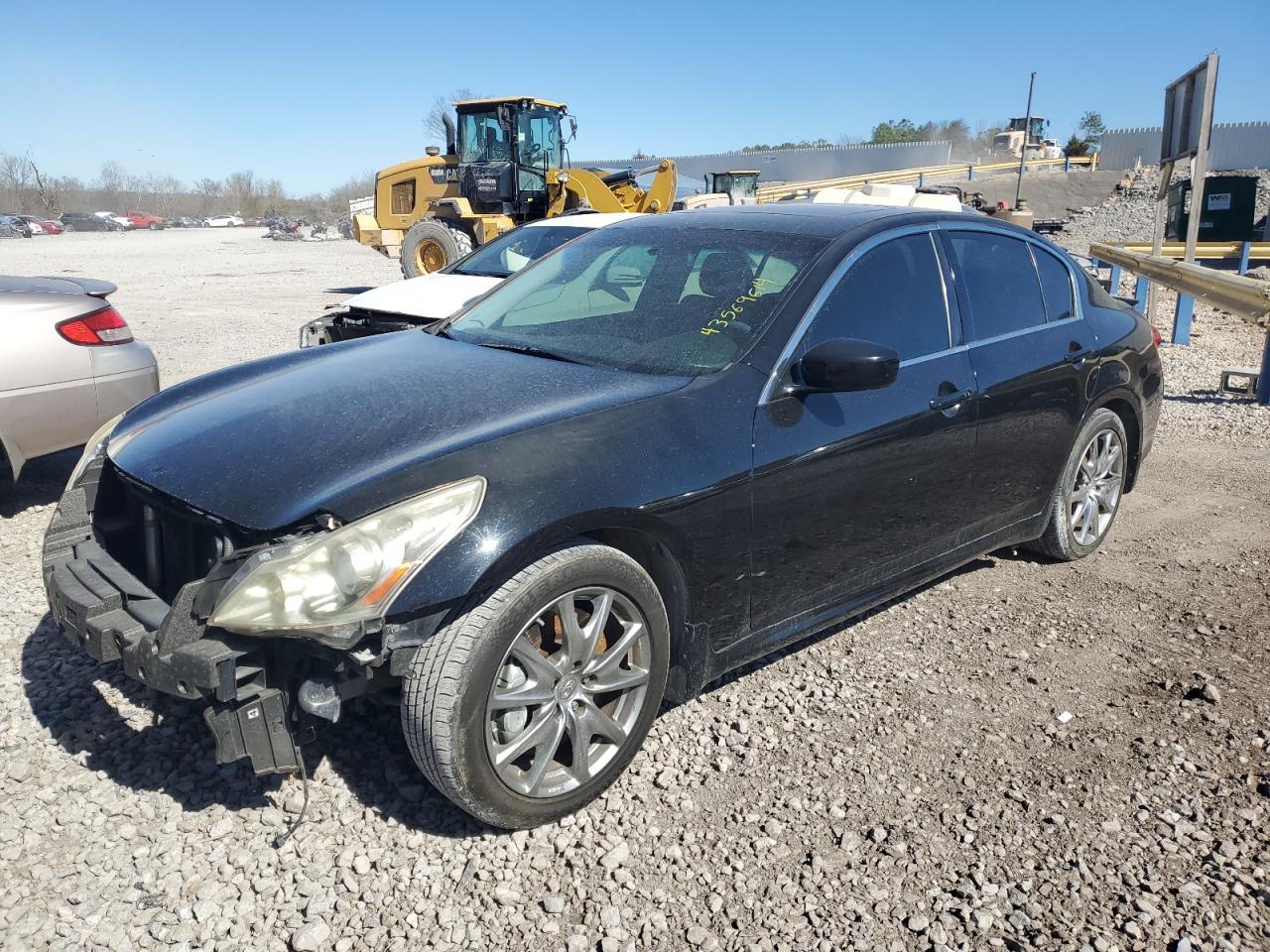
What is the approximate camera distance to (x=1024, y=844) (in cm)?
270

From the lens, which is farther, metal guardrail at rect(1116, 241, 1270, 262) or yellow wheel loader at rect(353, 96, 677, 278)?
yellow wheel loader at rect(353, 96, 677, 278)

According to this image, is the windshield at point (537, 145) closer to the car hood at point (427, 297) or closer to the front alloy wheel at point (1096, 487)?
the car hood at point (427, 297)

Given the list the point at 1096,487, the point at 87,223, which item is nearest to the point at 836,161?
the point at 87,223

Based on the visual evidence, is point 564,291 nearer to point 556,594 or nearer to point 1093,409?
point 556,594

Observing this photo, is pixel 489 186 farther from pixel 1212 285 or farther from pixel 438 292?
pixel 1212 285

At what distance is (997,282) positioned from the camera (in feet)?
13.3

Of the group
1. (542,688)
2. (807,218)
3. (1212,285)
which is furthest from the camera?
(1212,285)

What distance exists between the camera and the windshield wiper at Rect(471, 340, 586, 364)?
3.31m

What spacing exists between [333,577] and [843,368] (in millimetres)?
1636

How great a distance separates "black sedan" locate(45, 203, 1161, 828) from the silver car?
2.05m

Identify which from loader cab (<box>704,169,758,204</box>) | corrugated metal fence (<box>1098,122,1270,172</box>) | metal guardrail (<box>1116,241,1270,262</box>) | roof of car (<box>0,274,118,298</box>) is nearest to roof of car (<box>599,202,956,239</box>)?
roof of car (<box>0,274,118,298</box>)

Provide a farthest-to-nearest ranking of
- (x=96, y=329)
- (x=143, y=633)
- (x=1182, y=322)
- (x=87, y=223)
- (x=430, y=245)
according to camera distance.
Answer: (x=87, y=223) < (x=430, y=245) < (x=1182, y=322) < (x=96, y=329) < (x=143, y=633)

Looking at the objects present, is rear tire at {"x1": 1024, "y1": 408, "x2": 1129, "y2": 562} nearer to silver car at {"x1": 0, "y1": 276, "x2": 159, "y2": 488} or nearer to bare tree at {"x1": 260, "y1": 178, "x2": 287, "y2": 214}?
silver car at {"x1": 0, "y1": 276, "x2": 159, "y2": 488}

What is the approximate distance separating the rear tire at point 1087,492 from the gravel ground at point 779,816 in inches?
16.4
